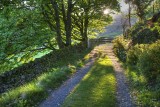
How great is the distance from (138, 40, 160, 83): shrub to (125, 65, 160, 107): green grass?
0.66 m

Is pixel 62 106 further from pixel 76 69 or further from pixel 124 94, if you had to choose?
pixel 76 69

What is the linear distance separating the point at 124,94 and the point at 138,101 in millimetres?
2093

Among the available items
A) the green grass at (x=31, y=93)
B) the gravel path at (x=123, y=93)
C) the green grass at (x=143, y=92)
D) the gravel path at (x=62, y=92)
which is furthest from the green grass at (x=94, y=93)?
the green grass at (x=31, y=93)

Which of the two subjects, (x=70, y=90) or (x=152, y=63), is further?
(x=70, y=90)

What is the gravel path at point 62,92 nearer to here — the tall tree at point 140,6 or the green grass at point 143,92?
the green grass at point 143,92

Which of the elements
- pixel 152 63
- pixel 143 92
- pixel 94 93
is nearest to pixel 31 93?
pixel 94 93

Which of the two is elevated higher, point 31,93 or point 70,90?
point 31,93

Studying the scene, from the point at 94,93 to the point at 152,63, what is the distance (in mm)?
4373

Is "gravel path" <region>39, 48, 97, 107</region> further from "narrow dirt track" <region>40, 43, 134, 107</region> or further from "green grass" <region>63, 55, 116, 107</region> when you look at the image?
"green grass" <region>63, 55, 116, 107</region>

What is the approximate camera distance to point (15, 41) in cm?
2766

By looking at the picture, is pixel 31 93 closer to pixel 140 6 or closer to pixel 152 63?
pixel 152 63

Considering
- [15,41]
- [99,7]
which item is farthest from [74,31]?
[15,41]

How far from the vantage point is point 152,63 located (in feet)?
63.1

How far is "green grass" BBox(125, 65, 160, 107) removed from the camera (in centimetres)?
1584
